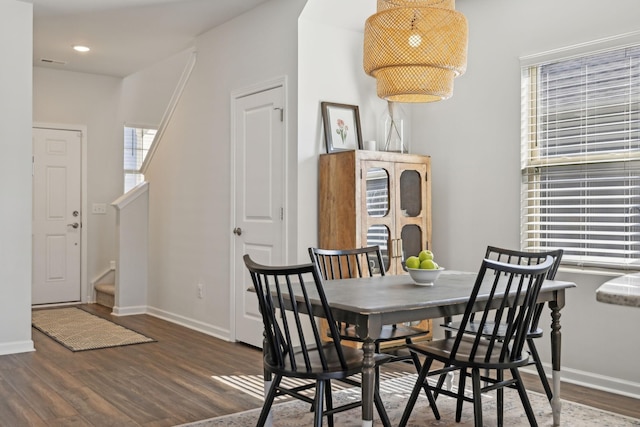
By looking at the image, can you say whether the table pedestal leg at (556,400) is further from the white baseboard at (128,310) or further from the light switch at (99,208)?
the light switch at (99,208)

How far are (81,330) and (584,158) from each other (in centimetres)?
425

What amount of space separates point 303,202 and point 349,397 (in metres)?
1.50

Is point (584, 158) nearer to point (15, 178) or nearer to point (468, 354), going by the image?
point (468, 354)

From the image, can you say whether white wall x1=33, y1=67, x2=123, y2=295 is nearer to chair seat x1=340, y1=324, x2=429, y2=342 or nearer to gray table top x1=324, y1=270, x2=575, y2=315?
chair seat x1=340, y1=324, x2=429, y2=342

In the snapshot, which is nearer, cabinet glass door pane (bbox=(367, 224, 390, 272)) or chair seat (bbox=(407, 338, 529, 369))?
chair seat (bbox=(407, 338, 529, 369))

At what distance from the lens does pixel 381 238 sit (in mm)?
4477

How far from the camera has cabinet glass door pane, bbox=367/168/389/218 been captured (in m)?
4.40

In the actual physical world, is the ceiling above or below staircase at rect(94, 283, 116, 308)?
above

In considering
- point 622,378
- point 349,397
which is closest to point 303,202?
point 349,397

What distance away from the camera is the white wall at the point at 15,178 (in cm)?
467

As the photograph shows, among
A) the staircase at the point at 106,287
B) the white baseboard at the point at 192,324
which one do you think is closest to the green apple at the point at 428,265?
the white baseboard at the point at 192,324

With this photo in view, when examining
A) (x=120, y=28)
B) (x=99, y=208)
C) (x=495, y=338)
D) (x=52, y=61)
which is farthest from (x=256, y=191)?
(x=52, y=61)

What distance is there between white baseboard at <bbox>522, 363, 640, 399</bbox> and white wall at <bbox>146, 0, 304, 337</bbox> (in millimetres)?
2044

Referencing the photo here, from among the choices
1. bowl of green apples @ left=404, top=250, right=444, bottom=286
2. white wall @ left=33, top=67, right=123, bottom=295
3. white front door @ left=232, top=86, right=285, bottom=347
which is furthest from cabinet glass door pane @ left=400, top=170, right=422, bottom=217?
white wall @ left=33, top=67, right=123, bottom=295
